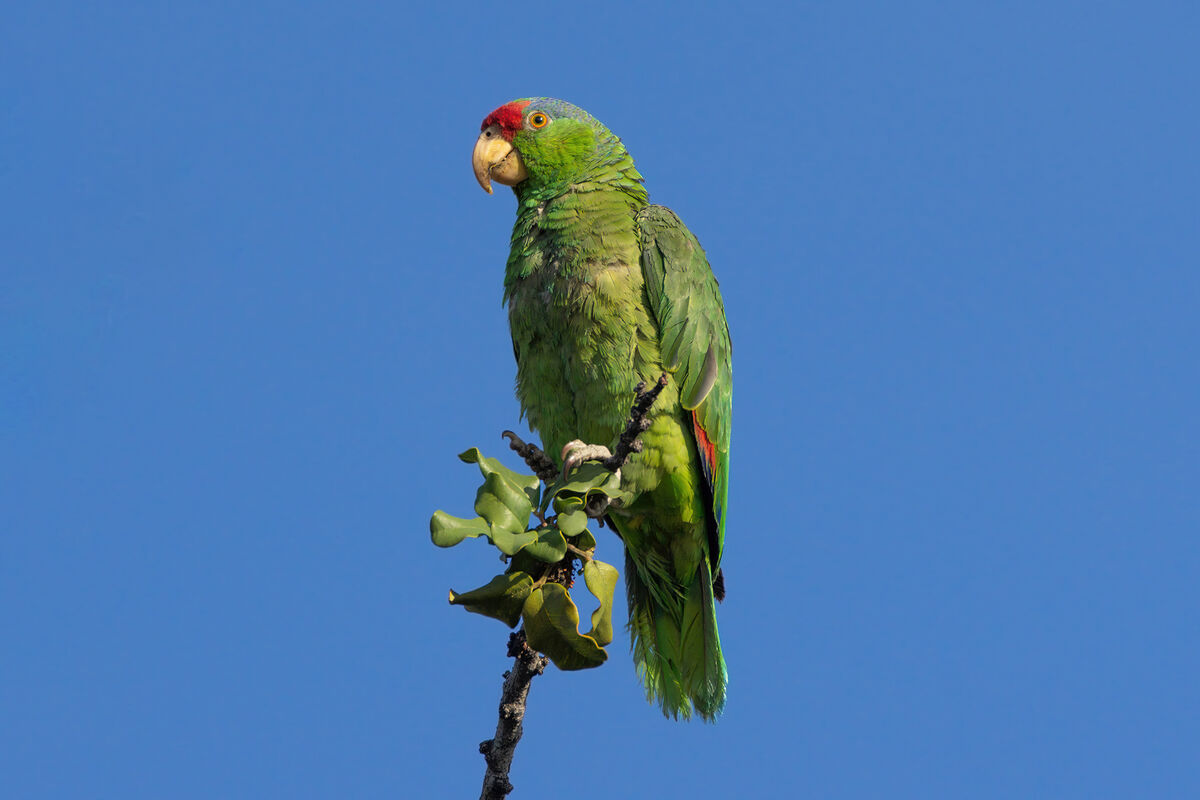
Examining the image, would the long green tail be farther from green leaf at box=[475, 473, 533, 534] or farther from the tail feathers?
green leaf at box=[475, 473, 533, 534]

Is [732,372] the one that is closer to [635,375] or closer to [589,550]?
[635,375]

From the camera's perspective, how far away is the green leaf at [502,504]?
120 inches

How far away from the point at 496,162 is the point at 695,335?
137 centimetres

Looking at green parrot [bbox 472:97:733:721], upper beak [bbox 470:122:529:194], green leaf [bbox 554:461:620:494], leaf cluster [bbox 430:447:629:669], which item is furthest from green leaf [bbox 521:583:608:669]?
upper beak [bbox 470:122:529:194]

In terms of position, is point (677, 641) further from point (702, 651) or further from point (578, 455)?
point (578, 455)

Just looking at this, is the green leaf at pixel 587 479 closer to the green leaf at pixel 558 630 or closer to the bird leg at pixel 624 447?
the bird leg at pixel 624 447

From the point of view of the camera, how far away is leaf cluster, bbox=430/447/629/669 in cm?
297

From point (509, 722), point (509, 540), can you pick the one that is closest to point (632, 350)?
point (509, 540)

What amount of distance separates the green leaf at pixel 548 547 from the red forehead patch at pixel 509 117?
238 cm

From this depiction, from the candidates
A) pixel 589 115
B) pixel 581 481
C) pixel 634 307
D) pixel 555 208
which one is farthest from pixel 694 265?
pixel 581 481

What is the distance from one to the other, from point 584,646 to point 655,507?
1369 mm

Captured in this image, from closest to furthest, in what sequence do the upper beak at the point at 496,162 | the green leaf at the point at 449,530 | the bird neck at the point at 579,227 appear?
the green leaf at the point at 449,530
the bird neck at the point at 579,227
the upper beak at the point at 496,162

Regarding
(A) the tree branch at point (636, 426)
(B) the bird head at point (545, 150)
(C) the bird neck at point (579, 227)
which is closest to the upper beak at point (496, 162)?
(B) the bird head at point (545, 150)

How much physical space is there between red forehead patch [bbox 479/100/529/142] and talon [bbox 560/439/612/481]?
1.77 meters
